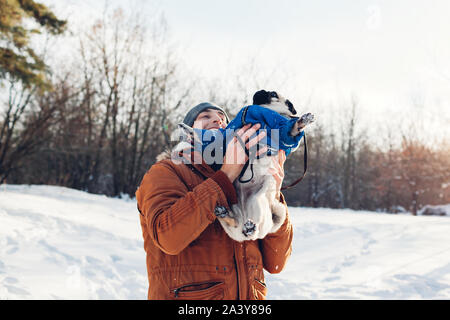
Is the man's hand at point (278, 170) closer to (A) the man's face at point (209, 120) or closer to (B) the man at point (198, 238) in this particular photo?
(B) the man at point (198, 238)

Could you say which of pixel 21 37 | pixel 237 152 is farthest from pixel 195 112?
pixel 21 37

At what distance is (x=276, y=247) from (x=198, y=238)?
45 cm

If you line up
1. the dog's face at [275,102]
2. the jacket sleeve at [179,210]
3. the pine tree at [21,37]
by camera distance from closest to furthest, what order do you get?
the jacket sleeve at [179,210] → the dog's face at [275,102] → the pine tree at [21,37]

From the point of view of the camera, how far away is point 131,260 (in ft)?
19.2

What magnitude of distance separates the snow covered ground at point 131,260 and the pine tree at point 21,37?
3254mm

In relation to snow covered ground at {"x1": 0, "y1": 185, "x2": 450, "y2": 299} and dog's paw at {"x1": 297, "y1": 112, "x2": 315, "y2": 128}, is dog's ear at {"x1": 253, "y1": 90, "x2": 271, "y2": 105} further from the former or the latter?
snow covered ground at {"x1": 0, "y1": 185, "x2": 450, "y2": 299}

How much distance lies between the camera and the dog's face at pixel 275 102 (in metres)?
1.92

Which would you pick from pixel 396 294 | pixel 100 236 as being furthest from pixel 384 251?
pixel 100 236

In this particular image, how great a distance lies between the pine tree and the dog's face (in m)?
8.36

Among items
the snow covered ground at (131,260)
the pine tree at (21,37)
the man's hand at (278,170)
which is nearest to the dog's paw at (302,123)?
the man's hand at (278,170)

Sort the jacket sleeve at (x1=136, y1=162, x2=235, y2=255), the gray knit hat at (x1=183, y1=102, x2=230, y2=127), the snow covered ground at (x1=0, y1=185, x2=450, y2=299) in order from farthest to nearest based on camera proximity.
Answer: the snow covered ground at (x1=0, y1=185, x2=450, y2=299), the gray knit hat at (x1=183, y1=102, x2=230, y2=127), the jacket sleeve at (x1=136, y1=162, x2=235, y2=255)

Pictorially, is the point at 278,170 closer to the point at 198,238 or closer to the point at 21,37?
the point at 198,238

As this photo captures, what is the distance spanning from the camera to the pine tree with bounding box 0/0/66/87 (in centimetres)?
791

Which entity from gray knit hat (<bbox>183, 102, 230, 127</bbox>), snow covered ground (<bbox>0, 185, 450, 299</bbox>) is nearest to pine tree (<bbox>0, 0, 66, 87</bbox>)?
snow covered ground (<bbox>0, 185, 450, 299</bbox>)
